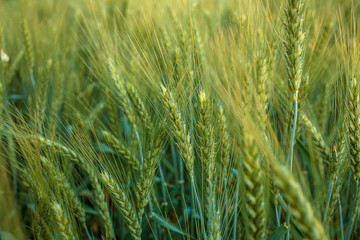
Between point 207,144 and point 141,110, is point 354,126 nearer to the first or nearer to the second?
point 207,144

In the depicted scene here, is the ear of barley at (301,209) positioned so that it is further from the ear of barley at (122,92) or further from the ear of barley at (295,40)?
the ear of barley at (122,92)

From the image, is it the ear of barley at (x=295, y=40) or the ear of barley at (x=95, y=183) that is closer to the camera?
the ear of barley at (x=295, y=40)

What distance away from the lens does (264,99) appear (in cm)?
97

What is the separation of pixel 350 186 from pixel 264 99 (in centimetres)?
64

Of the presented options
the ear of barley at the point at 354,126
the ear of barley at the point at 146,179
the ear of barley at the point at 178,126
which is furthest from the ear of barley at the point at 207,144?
the ear of barley at the point at 354,126

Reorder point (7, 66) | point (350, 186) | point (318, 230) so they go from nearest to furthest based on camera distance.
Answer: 1. point (318, 230)
2. point (350, 186)
3. point (7, 66)

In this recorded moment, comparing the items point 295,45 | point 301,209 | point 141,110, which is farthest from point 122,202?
point 295,45

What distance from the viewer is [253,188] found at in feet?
2.34

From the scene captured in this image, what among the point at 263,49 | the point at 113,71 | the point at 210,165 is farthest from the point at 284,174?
the point at 113,71

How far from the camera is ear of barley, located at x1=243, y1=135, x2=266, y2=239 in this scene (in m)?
0.69

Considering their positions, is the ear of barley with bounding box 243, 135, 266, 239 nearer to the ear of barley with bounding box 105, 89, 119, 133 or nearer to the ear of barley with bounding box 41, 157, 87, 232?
the ear of barley with bounding box 41, 157, 87, 232

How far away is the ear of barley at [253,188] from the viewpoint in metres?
0.69

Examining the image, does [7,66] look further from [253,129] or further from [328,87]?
[328,87]

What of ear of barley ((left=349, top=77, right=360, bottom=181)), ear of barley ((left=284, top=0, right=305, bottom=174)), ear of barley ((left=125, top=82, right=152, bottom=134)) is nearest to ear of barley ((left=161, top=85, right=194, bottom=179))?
ear of barley ((left=125, top=82, right=152, bottom=134))
